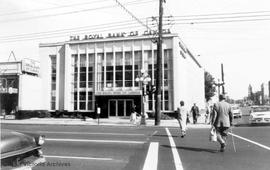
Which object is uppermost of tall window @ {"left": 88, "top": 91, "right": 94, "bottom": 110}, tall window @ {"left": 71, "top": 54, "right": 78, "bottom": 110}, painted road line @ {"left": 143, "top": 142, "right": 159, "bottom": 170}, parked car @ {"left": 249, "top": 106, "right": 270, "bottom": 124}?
tall window @ {"left": 71, "top": 54, "right": 78, "bottom": 110}

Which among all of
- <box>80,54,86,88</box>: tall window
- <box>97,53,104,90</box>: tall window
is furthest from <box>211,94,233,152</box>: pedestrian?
<box>80,54,86,88</box>: tall window

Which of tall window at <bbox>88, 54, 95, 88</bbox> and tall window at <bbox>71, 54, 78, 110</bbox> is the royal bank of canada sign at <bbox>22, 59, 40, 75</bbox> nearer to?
tall window at <bbox>71, 54, 78, 110</bbox>

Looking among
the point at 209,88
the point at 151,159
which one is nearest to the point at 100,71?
the point at 151,159

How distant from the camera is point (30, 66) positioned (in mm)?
44125

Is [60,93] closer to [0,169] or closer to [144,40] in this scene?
[144,40]

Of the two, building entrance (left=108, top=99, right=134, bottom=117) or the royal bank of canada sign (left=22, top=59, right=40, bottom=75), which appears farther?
the royal bank of canada sign (left=22, top=59, right=40, bottom=75)

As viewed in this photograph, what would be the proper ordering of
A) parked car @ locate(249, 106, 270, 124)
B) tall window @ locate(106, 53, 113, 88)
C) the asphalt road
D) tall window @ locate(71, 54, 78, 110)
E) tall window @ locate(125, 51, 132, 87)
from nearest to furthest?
1. the asphalt road
2. parked car @ locate(249, 106, 270, 124)
3. tall window @ locate(125, 51, 132, 87)
4. tall window @ locate(106, 53, 113, 88)
5. tall window @ locate(71, 54, 78, 110)

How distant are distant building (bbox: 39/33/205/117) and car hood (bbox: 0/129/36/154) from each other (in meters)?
33.9

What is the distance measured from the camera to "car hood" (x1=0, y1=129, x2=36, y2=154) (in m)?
5.13

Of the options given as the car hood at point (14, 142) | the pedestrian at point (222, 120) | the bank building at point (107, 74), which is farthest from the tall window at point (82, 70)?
the car hood at point (14, 142)

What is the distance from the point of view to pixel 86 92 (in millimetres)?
43219

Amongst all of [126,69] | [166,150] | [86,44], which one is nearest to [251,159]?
[166,150]

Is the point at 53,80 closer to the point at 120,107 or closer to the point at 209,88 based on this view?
the point at 120,107

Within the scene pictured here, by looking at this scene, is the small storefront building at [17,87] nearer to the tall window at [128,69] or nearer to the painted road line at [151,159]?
the tall window at [128,69]
